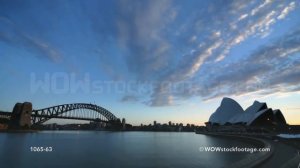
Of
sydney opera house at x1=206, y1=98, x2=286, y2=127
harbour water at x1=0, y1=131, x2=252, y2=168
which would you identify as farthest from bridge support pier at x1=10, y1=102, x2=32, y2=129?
sydney opera house at x1=206, y1=98, x2=286, y2=127

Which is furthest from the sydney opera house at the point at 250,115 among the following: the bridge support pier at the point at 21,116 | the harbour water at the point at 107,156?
the bridge support pier at the point at 21,116

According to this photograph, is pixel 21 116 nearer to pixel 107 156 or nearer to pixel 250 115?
pixel 107 156

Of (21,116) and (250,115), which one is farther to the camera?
(250,115)

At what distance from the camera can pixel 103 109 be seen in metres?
186

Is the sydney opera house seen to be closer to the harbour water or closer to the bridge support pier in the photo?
the harbour water

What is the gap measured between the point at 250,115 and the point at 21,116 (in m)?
94.6

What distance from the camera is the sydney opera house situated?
103438 mm

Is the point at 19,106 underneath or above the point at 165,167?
above

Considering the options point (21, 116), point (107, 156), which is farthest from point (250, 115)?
point (107, 156)

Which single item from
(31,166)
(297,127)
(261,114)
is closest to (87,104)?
(261,114)

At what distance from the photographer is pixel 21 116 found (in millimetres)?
117188

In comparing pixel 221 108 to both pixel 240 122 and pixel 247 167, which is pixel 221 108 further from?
pixel 247 167

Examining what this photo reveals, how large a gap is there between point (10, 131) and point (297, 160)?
115 m

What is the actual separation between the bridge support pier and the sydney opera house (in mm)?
89249
